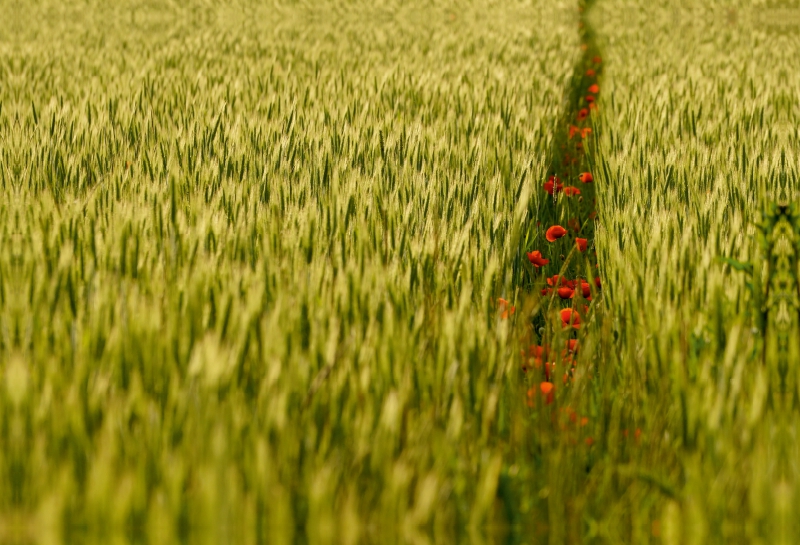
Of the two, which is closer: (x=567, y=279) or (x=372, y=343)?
(x=372, y=343)

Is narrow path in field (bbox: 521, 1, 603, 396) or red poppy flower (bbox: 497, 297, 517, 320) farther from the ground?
red poppy flower (bbox: 497, 297, 517, 320)

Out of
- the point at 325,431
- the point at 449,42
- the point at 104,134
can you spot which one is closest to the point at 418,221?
the point at 325,431

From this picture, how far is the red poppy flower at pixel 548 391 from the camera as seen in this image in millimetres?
1687

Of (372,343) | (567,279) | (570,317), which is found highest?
(372,343)

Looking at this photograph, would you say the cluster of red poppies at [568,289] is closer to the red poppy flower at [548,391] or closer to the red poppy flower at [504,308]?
the red poppy flower at [504,308]

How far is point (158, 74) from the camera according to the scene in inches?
217

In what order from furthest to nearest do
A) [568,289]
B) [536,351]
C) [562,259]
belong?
[562,259] < [568,289] < [536,351]

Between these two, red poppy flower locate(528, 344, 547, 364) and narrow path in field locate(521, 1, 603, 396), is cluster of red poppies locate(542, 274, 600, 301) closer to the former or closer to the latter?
narrow path in field locate(521, 1, 603, 396)

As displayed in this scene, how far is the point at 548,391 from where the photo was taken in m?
1.69

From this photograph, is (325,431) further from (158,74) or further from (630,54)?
(630,54)

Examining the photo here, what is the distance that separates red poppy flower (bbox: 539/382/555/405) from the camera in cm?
169

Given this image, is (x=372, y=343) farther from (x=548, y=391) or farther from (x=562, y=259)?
(x=562, y=259)

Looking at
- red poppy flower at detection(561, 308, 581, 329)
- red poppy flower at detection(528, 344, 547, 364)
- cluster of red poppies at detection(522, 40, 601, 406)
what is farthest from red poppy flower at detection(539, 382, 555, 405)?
red poppy flower at detection(561, 308, 581, 329)

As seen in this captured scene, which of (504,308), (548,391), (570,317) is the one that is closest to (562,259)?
(570,317)
